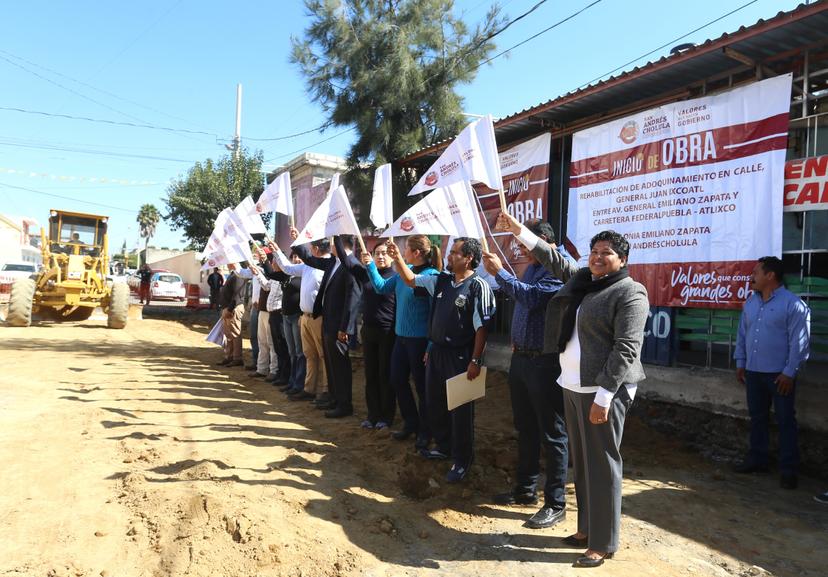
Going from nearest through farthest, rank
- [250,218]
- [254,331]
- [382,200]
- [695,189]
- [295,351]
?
[695,189] → [382,200] → [295,351] → [250,218] → [254,331]

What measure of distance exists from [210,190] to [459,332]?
715 inches

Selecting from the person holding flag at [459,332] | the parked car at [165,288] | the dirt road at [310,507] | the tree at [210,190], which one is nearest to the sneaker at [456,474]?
the person holding flag at [459,332]

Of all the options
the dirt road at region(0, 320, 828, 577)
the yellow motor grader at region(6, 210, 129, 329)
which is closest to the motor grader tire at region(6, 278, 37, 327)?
the yellow motor grader at region(6, 210, 129, 329)

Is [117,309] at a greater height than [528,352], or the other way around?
[528,352]

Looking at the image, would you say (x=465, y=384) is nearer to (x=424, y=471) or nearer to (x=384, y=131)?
(x=424, y=471)

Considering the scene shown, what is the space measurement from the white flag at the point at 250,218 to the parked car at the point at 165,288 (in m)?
18.6

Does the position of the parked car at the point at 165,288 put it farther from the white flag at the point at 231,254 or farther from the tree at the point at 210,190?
the white flag at the point at 231,254

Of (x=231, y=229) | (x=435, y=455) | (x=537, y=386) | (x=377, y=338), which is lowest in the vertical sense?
(x=435, y=455)

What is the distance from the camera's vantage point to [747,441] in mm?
5312

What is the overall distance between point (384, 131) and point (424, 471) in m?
8.63

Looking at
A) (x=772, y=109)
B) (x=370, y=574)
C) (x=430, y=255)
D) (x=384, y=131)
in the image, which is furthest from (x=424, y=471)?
(x=384, y=131)

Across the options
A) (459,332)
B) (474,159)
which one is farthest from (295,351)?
(474,159)

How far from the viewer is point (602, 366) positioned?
10.3 ft

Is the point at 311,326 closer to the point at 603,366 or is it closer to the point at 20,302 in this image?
the point at 603,366
